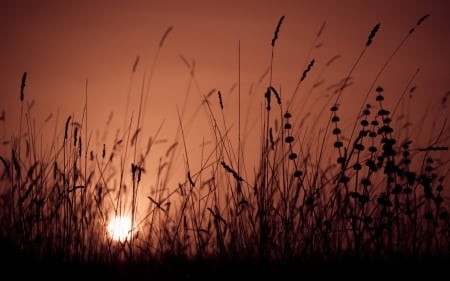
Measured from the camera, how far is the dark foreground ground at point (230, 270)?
1.92 metres

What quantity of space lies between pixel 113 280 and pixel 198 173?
828 millimetres

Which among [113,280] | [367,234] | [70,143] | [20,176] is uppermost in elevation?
[70,143]

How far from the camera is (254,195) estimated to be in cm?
259

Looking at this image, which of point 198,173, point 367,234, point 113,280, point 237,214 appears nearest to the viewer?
point 113,280

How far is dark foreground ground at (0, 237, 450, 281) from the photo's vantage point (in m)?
1.92

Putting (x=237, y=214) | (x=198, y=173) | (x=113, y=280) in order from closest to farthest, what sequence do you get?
(x=113, y=280)
(x=237, y=214)
(x=198, y=173)

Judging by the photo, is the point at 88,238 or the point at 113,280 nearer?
the point at 113,280

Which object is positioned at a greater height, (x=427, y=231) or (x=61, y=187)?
(x=61, y=187)

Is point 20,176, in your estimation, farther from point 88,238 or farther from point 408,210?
point 408,210

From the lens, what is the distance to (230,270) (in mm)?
2062

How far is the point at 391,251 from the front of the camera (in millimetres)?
2223

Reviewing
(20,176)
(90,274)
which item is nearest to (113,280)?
(90,274)

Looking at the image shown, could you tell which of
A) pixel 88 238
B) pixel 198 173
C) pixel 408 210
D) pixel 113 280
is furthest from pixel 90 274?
pixel 408 210

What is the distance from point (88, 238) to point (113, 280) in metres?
0.49
